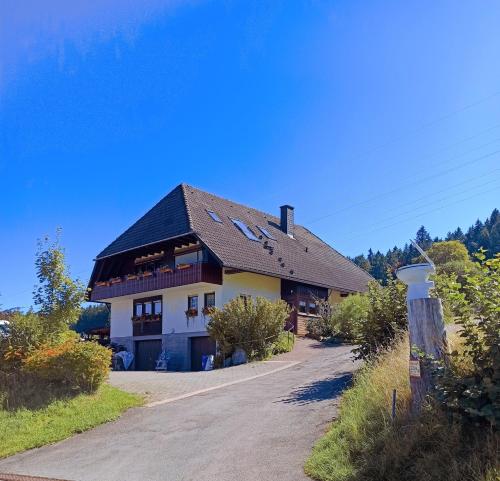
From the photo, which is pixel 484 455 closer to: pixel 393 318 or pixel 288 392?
pixel 393 318

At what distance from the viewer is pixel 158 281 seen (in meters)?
27.4

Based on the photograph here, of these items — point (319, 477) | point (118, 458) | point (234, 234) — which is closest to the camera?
point (319, 477)

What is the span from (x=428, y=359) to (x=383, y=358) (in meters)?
3.51

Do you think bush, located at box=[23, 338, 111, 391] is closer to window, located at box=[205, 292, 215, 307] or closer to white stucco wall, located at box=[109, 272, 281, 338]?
white stucco wall, located at box=[109, 272, 281, 338]

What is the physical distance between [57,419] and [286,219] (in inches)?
1063

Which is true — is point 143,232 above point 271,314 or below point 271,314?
above

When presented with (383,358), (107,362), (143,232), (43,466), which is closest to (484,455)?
(383,358)

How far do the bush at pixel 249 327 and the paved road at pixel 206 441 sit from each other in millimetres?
Result: 7817

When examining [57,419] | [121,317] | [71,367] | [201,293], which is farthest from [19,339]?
[121,317]

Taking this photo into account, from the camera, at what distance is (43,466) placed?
8531mm

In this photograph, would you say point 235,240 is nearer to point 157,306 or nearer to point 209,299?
point 209,299

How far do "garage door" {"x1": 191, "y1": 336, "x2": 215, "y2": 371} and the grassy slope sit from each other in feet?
59.4

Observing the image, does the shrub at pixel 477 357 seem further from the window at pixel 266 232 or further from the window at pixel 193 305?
the window at pixel 266 232

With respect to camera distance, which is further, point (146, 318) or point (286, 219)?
point (286, 219)
